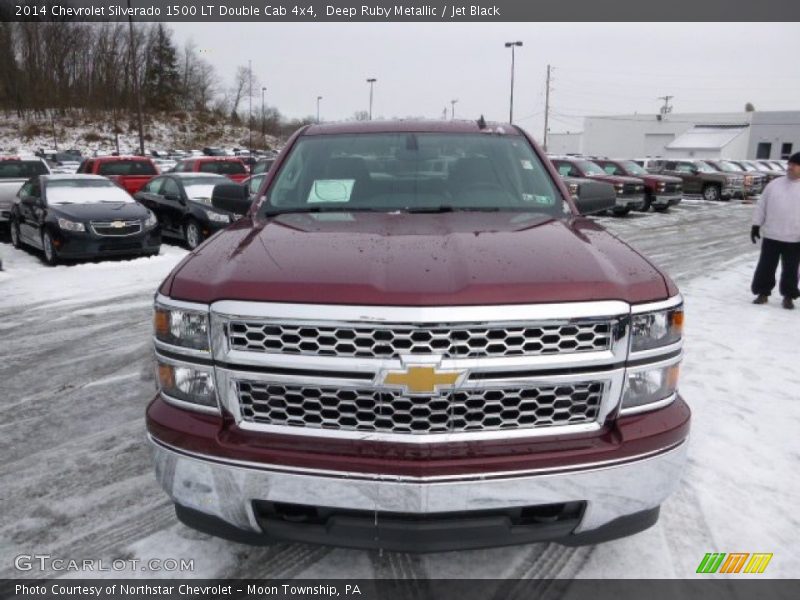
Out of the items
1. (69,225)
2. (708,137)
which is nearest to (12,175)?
(69,225)

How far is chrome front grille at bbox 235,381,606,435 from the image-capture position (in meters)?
2.14

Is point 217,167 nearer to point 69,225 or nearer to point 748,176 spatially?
point 69,225

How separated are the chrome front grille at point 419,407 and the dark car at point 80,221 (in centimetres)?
→ 918

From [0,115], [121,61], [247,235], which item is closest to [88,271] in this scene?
[247,235]

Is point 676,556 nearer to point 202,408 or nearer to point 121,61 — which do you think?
point 202,408

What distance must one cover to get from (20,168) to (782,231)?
1609 centimetres

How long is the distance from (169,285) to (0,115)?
71.7 meters

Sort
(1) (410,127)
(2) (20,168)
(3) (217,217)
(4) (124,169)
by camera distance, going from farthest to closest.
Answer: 1. (4) (124,169)
2. (2) (20,168)
3. (3) (217,217)
4. (1) (410,127)

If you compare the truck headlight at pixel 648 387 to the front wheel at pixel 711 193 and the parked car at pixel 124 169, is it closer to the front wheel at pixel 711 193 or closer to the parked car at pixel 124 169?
the parked car at pixel 124 169

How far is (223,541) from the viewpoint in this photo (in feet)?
9.38

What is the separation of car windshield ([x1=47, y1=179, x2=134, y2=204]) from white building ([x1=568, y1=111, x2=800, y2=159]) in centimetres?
6215

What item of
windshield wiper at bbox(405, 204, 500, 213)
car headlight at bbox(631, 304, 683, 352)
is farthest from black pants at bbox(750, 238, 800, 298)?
car headlight at bbox(631, 304, 683, 352)

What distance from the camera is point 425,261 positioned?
236cm

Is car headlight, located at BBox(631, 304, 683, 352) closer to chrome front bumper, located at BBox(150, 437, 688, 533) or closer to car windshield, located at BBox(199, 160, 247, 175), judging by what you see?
chrome front bumper, located at BBox(150, 437, 688, 533)
